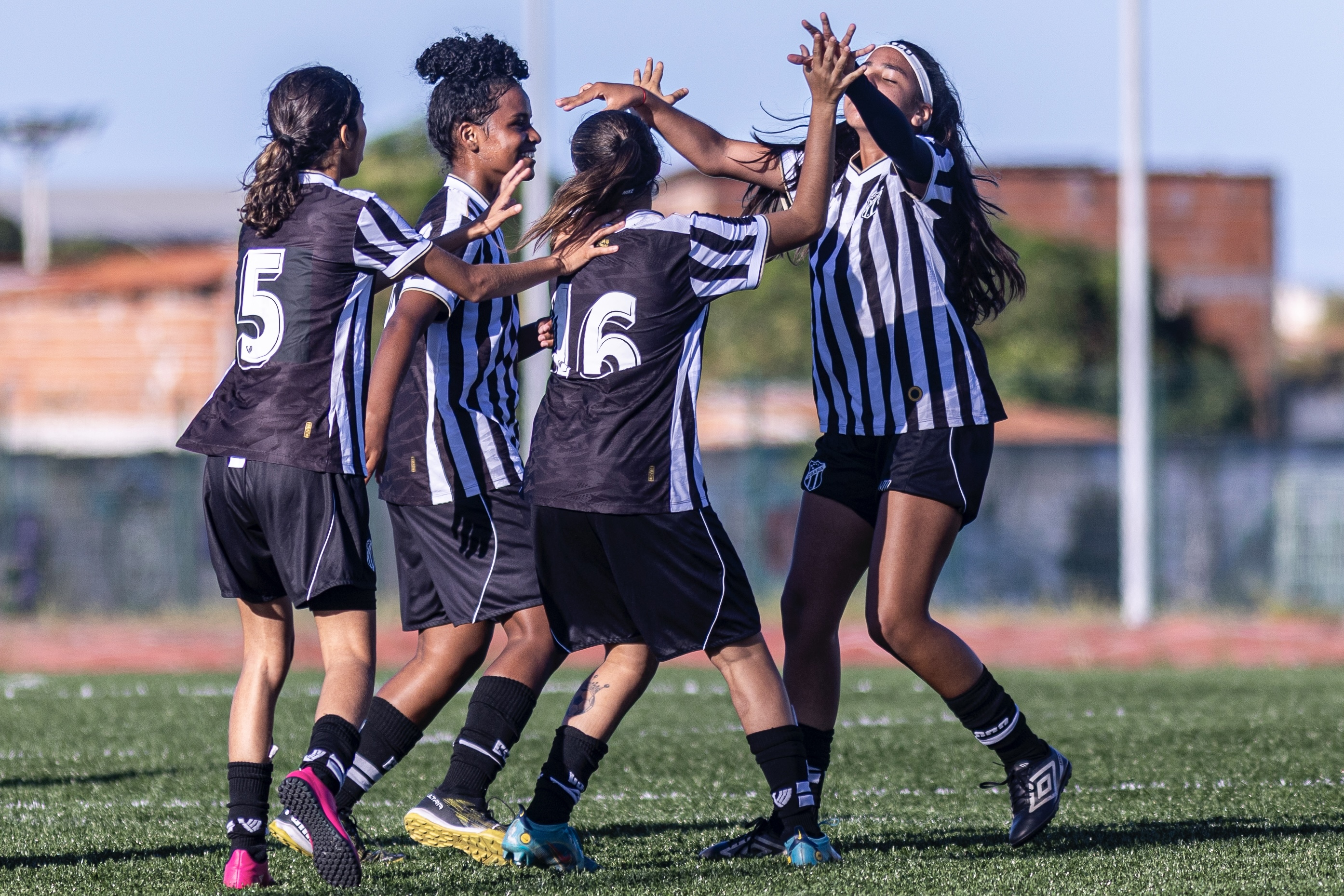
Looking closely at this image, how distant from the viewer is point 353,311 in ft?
14.3

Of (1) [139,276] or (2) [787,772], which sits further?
(1) [139,276]

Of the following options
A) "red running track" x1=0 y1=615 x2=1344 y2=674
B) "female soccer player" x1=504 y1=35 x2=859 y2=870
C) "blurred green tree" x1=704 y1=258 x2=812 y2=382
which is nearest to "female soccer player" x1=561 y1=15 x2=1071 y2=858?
"female soccer player" x1=504 y1=35 x2=859 y2=870

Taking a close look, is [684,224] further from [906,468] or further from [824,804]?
[824,804]

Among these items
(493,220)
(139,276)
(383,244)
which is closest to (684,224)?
(493,220)

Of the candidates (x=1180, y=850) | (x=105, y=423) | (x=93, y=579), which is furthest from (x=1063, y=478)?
(x=105, y=423)

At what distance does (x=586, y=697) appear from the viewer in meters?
4.55

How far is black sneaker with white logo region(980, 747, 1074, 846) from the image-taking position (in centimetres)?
456

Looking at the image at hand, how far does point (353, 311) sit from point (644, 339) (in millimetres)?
770

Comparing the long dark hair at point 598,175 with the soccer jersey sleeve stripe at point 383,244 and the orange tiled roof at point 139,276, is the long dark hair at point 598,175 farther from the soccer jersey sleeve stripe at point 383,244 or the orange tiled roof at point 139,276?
the orange tiled roof at point 139,276

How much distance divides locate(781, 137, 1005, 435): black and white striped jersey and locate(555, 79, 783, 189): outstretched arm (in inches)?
15.0

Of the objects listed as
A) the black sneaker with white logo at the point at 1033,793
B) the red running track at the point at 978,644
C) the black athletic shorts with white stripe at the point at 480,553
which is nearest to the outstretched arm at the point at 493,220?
the black athletic shorts with white stripe at the point at 480,553

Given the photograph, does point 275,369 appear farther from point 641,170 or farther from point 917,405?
point 917,405

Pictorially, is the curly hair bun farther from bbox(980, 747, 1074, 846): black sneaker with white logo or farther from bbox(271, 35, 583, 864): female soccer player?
bbox(980, 747, 1074, 846): black sneaker with white logo

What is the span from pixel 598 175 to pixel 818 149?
59 centimetres
